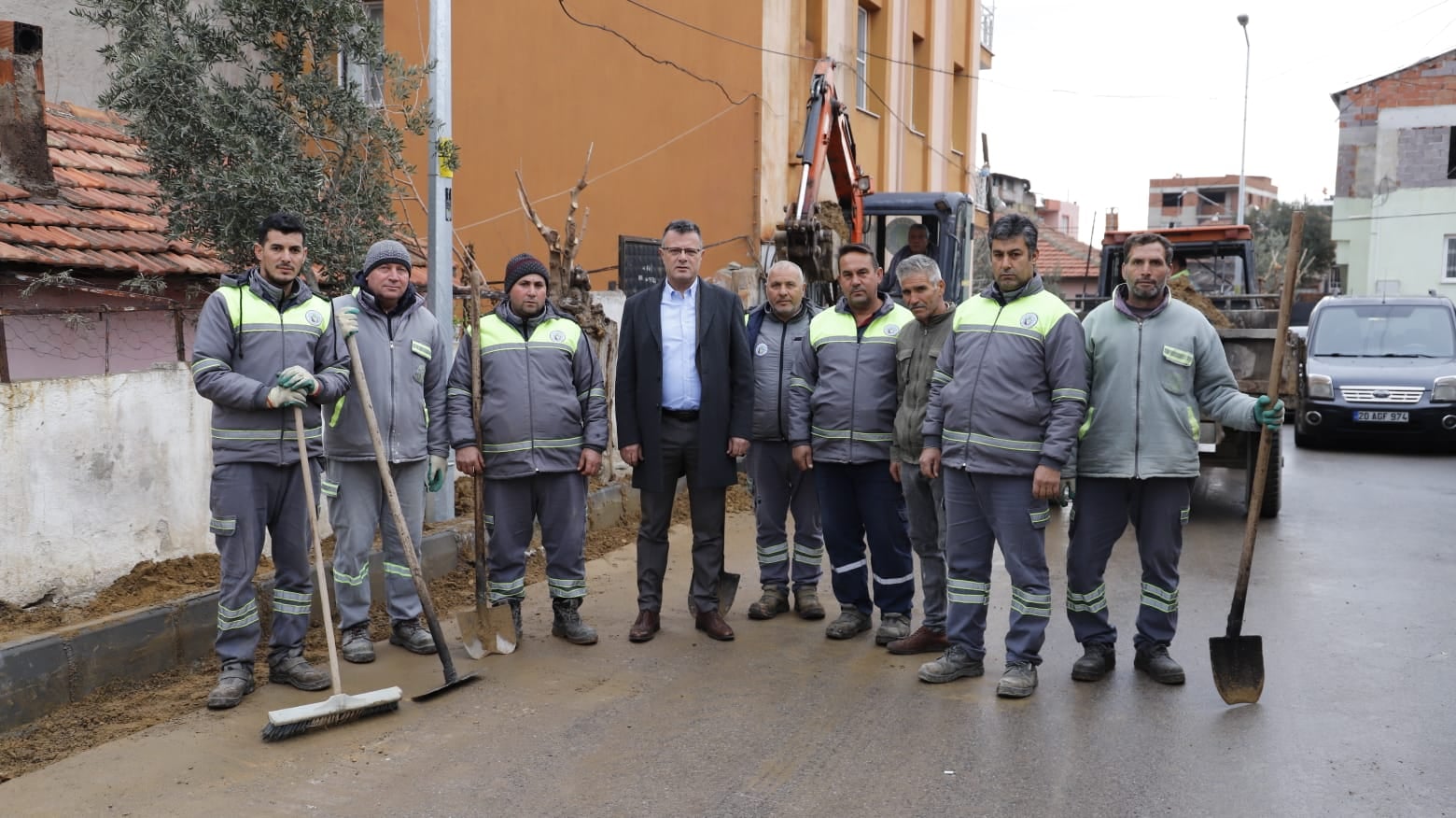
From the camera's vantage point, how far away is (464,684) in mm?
5547

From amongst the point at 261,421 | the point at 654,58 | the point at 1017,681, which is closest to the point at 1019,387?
the point at 1017,681

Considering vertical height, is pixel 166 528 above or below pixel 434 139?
below

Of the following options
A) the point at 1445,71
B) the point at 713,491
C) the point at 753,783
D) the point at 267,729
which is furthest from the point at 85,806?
the point at 1445,71

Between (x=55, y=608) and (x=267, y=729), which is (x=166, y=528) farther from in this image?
(x=267, y=729)

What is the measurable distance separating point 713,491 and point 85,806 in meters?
3.29

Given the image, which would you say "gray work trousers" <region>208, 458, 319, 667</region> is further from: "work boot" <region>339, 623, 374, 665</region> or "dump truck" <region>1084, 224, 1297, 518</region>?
"dump truck" <region>1084, 224, 1297, 518</region>

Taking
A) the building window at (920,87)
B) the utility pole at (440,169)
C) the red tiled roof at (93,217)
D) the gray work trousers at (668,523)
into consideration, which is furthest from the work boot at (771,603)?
the building window at (920,87)

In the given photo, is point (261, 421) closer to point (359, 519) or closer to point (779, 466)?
point (359, 519)

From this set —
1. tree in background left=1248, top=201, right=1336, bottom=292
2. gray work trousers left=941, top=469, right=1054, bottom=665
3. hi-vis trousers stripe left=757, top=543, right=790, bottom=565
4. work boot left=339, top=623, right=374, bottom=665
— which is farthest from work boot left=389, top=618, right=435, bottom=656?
tree in background left=1248, top=201, right=1336, bottom=292

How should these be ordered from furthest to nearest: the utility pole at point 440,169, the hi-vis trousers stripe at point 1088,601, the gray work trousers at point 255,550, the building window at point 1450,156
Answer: the building window at point 1450,156
the utility pole at point 440,169
the hi-vis trousers stripe at point 1088,601
the gray work trousers at point 255,550

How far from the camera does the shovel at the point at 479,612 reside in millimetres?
6004

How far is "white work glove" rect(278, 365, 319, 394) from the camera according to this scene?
515 centimetres

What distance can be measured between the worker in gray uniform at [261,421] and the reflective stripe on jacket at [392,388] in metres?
0.33

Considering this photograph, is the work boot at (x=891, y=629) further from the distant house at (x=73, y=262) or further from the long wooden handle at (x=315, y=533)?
the distant house at (x=73, y=262)
